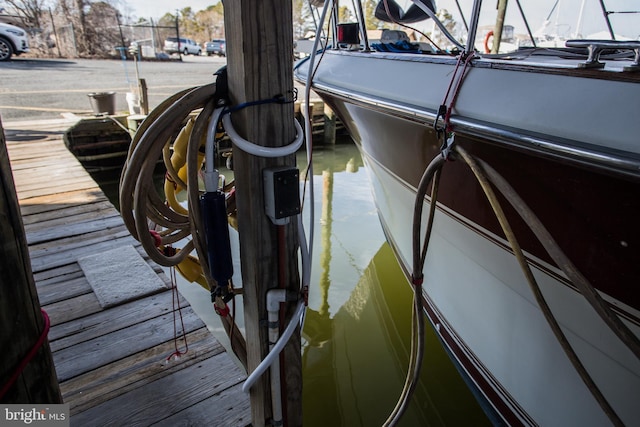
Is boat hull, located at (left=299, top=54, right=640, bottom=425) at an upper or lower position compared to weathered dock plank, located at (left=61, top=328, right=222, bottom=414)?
Answer: upper

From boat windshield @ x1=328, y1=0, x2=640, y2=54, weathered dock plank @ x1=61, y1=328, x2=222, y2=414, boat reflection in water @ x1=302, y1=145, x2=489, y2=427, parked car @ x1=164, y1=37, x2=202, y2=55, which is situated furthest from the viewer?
parked car @ x1=164, y1=37, x2=202, y2=55

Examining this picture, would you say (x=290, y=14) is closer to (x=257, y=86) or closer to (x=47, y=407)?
(x=257, y=86)

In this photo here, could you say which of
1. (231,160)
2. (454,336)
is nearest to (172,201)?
(231,160)

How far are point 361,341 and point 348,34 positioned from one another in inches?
92.5

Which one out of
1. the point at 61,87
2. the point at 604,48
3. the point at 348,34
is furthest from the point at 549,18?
the point at 61,87

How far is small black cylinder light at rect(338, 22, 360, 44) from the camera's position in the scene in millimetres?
2951

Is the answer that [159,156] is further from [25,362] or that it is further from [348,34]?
[348,34]

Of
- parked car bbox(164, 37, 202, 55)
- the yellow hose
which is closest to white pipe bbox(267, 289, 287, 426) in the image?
the yellow hose

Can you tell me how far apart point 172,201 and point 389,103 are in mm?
1092

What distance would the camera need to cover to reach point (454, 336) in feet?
8.21

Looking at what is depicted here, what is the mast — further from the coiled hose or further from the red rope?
the red rope

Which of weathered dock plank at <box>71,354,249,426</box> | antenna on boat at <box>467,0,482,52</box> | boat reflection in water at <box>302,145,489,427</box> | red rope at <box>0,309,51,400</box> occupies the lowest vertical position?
boat reflection in water at <box>302,145,489,427</box>

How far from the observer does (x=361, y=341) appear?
3578mm

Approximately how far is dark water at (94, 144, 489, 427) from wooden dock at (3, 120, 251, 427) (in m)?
1.02
